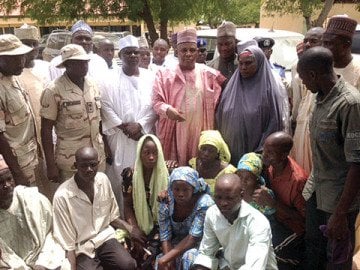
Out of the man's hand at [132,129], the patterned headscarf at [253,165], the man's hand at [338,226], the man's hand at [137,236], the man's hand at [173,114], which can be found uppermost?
the man's hand at [173,114]

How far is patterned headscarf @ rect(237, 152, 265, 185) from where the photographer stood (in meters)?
3.32

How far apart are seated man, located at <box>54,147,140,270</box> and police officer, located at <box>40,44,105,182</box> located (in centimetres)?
45

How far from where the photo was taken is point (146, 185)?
12.3ft

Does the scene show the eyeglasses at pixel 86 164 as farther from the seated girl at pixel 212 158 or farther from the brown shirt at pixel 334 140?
the brown shirt at pixel 334 140

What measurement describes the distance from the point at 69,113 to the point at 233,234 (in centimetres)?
178

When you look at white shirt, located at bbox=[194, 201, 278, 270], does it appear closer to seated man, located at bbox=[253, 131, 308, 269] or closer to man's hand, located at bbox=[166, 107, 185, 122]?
seated man, located at bbox=[253, 131, 308, 269]

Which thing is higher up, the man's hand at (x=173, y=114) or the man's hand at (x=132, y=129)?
the man's hand at (x=173, y=114)

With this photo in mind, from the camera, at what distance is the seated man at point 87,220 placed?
3.24 meters

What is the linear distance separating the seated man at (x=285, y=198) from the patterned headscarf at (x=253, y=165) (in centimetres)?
7

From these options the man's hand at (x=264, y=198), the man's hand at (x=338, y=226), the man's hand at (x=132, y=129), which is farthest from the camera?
the man's hand at (x=132, y=129)

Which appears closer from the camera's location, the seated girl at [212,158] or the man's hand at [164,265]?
the man's hand at [164,265]

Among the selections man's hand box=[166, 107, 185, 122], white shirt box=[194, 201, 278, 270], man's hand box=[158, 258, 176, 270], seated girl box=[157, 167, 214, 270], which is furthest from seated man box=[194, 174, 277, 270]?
man's hand box=[166, 107, 185, 122]

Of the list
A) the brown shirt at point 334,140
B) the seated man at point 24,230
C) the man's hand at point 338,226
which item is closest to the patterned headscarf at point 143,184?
the seated man at point 24,230

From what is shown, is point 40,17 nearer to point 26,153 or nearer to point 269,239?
point 26,153
